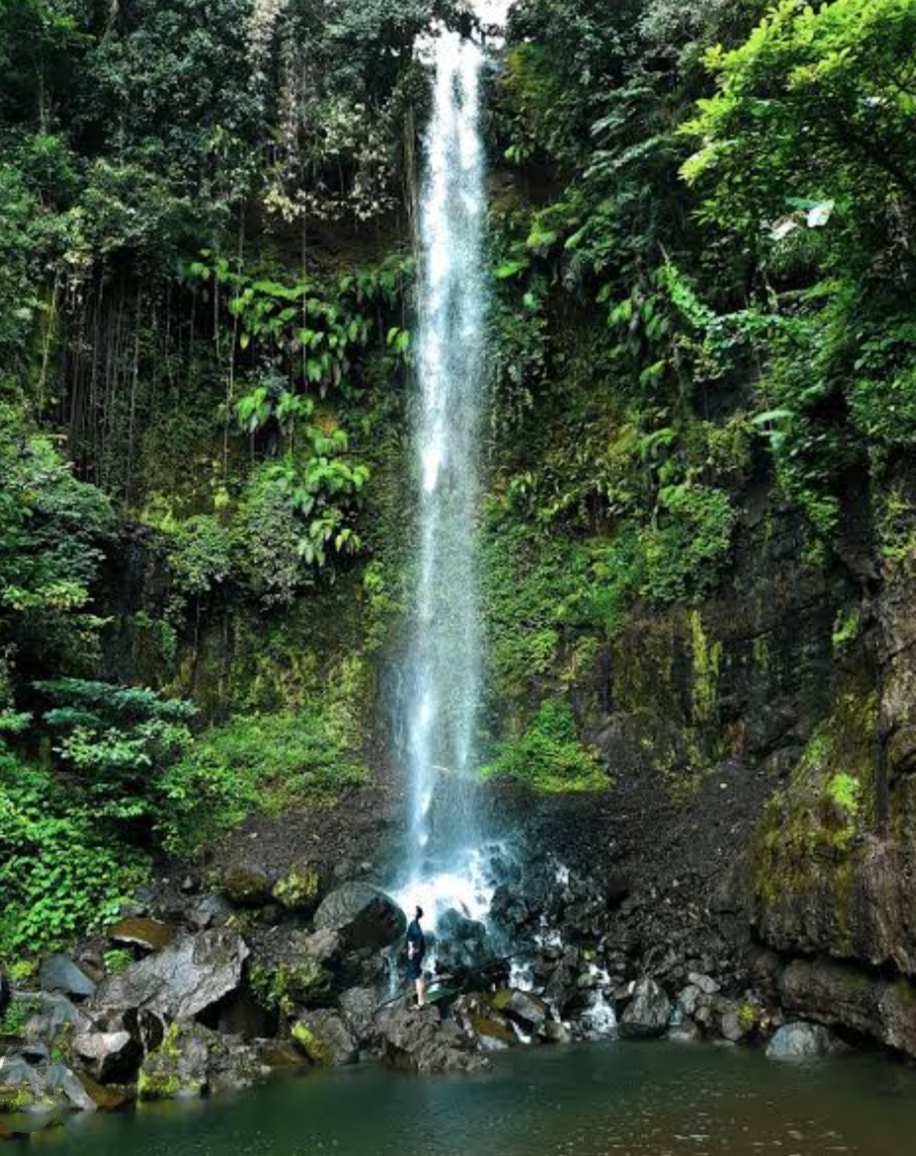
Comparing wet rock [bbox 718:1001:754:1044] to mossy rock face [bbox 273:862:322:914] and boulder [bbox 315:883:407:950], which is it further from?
mossy rock face [bbox 273:862:322:914]

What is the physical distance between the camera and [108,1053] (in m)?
8.03

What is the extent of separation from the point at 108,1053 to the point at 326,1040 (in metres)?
2.09

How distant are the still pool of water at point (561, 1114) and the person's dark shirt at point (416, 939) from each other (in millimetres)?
1866

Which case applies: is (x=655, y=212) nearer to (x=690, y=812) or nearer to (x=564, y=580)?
(x=564, y=580)

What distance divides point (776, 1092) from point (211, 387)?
15791mm

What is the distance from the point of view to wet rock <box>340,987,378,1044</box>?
938cm

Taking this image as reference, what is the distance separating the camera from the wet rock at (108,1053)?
7.98 meters

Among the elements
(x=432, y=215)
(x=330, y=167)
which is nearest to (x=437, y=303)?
(x=432, y=215)

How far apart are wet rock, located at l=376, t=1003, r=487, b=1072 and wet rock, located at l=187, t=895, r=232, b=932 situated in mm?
2606

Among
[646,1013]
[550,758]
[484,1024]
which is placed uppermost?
[550,758]

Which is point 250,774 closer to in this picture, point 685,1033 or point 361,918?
point 361,918

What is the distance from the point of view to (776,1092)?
688 cm

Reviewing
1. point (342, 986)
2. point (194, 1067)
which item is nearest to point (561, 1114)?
point (194, 1067)

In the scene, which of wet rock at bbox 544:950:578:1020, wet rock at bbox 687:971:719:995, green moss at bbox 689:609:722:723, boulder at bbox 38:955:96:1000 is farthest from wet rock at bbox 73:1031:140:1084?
green moss at bbox 689:609:722:723
